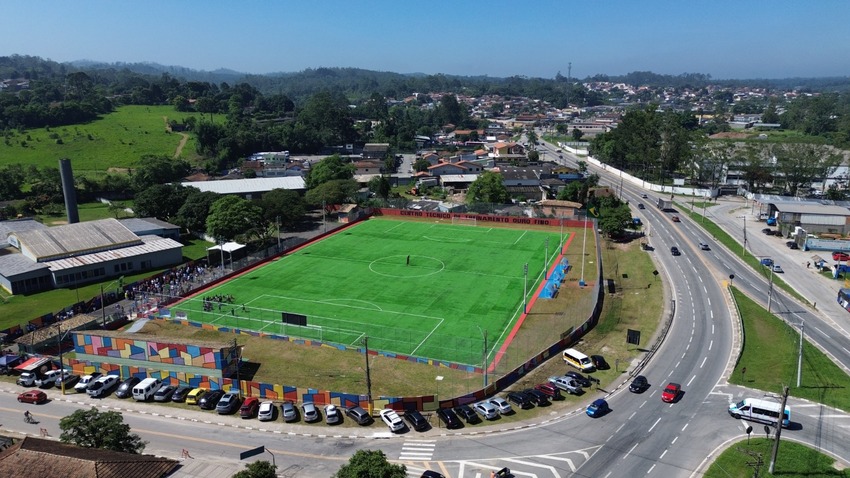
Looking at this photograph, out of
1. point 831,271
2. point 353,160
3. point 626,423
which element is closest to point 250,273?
point 626,423

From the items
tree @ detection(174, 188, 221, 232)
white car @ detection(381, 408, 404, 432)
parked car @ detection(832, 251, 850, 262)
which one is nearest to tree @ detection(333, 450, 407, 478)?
white car @ detection(381, 408, 404, 432)

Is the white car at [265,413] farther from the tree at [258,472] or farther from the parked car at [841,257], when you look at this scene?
the parked car at [841,257]

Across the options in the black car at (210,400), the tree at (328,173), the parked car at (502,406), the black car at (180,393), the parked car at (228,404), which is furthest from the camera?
the tree at (328,173)

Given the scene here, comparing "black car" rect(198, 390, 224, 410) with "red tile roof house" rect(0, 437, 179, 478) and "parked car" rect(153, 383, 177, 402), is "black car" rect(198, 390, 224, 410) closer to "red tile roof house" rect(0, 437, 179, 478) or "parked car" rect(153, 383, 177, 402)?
"parked car" rect(153, 383, 177, 402)

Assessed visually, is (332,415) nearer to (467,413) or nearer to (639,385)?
(467,413)

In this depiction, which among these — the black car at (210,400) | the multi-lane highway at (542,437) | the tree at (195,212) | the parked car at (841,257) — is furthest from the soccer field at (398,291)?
the parked car at (841,257)

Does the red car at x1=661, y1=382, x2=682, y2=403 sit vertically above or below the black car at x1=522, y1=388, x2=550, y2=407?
above

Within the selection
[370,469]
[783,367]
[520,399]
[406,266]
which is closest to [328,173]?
[406,266]
